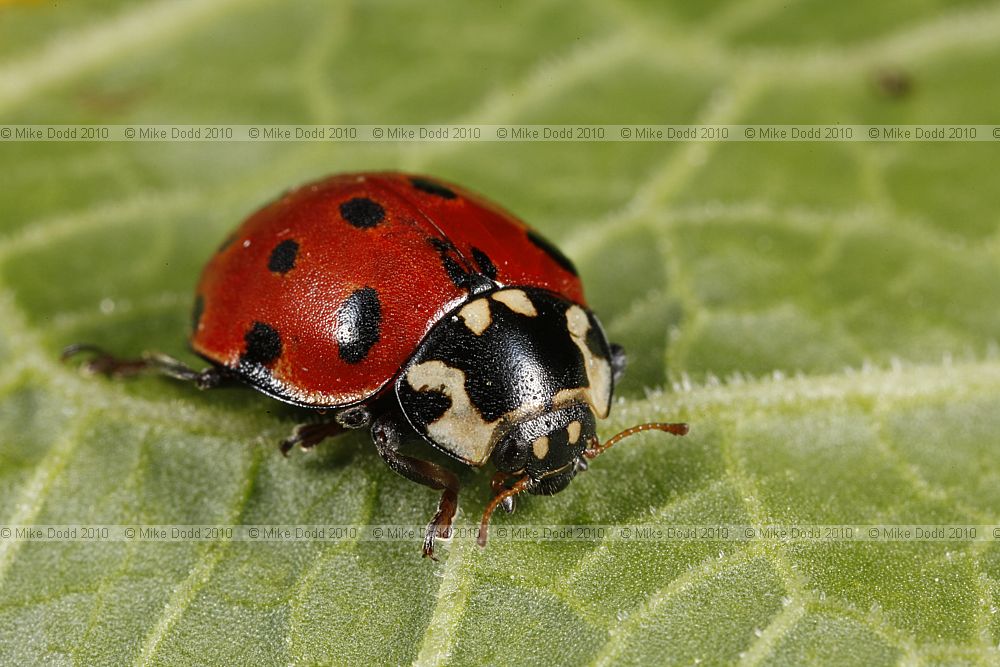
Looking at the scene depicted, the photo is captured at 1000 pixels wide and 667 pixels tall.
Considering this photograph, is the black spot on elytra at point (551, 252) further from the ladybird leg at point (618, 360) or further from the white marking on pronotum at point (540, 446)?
the white marking on pronotum at point (540, 446)

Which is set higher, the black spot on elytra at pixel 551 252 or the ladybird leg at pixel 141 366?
the black spot on elytra at pixel 551 252

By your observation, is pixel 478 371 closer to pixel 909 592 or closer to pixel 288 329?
pixel 288 329

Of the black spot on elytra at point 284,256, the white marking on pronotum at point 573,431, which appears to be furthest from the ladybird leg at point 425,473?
the black spot on elytra at point 284,256

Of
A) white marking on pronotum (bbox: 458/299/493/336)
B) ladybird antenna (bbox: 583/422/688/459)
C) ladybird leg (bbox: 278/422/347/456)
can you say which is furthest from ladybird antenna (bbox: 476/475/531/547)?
ladybird leg (bbox: 278/422/347/456)

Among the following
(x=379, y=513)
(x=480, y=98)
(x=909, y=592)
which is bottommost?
(x=909, y=592)

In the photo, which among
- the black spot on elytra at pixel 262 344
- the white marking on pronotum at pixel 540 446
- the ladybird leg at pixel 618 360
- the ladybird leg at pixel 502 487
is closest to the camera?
the white marking on pronotum at pixel 540 446

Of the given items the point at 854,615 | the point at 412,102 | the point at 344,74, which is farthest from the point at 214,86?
the point at 854,615

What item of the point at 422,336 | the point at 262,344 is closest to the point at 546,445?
the point at 422,336

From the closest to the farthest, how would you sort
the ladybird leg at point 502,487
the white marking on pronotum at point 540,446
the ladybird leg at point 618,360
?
the white marking on pronotum at point 540,446, the ladybird leg at point 502,487, the ladybird leg at point 618,360

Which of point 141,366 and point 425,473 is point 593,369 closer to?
point 425,473
